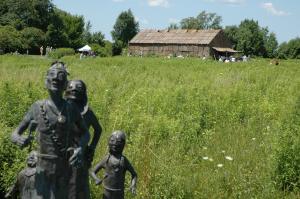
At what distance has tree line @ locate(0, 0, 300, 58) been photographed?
170 ft

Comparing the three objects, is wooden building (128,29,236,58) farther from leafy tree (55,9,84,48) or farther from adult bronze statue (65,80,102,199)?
adult bronze statue (65,80,102,199)

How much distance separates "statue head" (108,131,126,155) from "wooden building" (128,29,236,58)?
53.6m

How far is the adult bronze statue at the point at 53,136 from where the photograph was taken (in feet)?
10.5

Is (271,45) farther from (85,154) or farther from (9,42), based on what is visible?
(85,154)

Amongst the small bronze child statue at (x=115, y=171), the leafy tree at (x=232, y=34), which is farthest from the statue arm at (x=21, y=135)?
the leafy tree at (x=232, y=34)

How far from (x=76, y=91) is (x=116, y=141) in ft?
2.20

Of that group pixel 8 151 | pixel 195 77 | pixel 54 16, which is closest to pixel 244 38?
pixel 54 16

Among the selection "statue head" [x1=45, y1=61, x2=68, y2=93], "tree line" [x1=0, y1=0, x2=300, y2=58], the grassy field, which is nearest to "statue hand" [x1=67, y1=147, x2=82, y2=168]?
"statue head" [x1=45, y1=61, x2=68, y2=93]

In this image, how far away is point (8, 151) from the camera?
674 centimetres

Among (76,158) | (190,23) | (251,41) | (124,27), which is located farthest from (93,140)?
(190,23)

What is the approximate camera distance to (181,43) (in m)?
58.6

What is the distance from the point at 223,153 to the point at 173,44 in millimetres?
52191

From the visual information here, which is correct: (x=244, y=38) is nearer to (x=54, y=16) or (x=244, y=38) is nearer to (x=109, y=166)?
(x=54, y=16)

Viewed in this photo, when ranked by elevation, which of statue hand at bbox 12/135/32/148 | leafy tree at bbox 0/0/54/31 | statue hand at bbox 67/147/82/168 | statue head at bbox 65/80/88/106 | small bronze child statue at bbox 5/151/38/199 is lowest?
small bronze child statue at bbox 5/151/38/199
